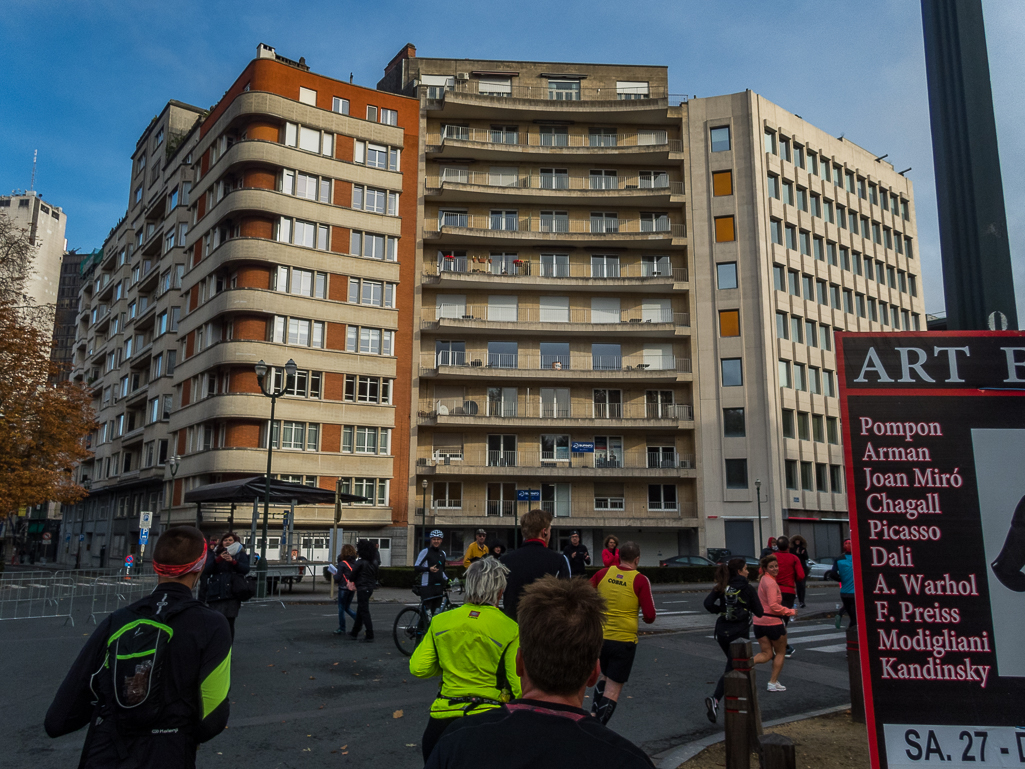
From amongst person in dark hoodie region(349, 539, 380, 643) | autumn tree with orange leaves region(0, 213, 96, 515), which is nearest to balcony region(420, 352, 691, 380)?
autumn tree with orange leaves region(0, 213, 96, 515)

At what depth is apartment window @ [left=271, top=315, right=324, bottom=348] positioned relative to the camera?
130 feet

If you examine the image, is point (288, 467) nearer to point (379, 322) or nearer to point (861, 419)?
point (379, 322)

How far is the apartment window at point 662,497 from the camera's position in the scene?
43.4 meters

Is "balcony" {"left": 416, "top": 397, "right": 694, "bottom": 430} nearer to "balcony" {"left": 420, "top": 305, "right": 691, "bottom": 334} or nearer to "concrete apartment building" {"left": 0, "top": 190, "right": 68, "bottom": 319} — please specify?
"balcony" {"left": 420, "top": 305, "right": 691, "bottom": 334}

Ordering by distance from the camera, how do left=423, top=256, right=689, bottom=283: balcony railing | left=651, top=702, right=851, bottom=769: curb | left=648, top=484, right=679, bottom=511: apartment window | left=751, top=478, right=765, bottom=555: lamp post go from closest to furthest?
left=651, top=702, right=851, bottom=769: curb < left=751, top=478, right=765, bottom=555: lamp post < left=648, top=484, right=679, bottom=511: apartment window < left=423, top=256, right=689, bottom=283: balcony railing

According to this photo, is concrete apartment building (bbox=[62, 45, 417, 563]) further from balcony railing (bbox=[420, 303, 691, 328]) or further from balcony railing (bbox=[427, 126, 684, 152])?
balcony railing (bbox=[427, 126, 684, 152])

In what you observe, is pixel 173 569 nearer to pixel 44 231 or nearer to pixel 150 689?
pixel 150 689

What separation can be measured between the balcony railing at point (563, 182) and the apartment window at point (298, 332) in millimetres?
10828

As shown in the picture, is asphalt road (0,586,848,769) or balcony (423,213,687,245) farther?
balcony (423,213,687,245)

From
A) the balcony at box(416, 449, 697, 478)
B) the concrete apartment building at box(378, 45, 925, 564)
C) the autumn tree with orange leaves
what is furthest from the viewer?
the concrete apartment building at box(378, 45, 925, 564)

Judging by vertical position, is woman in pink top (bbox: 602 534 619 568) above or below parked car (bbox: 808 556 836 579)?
above

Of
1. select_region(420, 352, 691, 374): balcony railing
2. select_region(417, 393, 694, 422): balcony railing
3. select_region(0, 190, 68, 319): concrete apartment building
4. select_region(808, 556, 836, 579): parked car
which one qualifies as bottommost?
select_region(808, 556, 836, 579): parked car

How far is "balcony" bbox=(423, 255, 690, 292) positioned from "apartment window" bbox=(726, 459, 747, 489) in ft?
34.7

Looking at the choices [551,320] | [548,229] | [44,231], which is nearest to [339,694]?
[551,320]
